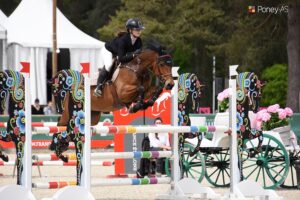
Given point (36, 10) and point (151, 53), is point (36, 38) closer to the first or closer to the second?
point (36, 10)

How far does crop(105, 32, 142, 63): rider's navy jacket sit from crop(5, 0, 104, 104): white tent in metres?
17.3

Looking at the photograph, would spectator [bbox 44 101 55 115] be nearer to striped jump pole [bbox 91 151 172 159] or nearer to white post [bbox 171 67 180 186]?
white post [bbox 171 67 180 186]

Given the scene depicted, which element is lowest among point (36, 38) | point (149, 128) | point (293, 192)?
point (293, 192)

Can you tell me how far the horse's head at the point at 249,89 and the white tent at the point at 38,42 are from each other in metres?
18.4

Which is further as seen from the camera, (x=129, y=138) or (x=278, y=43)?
(x=278, y=43)

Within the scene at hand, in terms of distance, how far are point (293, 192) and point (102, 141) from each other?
11497mm

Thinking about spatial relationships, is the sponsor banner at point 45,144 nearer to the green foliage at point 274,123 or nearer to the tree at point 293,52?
the green foliage at point 274,123

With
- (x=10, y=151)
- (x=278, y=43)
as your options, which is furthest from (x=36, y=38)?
(x=278, y=43)

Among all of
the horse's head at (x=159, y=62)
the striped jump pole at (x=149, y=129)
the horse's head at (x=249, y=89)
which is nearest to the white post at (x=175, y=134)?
the horse's head at (x=159, y=62)

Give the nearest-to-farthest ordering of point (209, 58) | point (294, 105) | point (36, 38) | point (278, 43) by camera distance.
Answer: point (36, 38)
point (294, 105)
point (278, 43)
point (209, 58)

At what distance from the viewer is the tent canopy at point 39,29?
30.3m

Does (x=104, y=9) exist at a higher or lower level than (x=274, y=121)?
higher

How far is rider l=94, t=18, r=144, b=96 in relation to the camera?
12.8m

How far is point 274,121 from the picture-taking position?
50.2 ft
